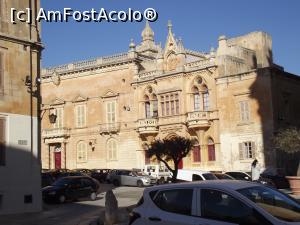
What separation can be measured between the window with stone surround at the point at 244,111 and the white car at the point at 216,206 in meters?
33.6

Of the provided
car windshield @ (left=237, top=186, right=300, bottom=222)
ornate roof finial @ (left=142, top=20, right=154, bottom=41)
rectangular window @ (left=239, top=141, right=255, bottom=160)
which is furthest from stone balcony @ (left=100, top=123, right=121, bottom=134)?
car windshield @ (left=237, top=186, right=300, bottom=222)

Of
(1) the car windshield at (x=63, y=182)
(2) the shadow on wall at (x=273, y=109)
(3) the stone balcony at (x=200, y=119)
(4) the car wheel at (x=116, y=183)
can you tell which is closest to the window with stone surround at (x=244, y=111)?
(2) the shadow on wall at (x=273, y=109)

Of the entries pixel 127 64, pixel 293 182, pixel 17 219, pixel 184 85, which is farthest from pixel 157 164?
pixel 17 219

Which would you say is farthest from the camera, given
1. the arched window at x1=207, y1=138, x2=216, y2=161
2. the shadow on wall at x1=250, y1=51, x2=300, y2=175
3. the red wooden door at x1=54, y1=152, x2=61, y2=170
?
the red wooden door at x1=54, y1=152, x2=61, y2=170

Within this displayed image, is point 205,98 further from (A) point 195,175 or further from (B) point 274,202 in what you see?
(B) point 274,202

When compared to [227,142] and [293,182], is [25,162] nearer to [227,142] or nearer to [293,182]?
[293,182]

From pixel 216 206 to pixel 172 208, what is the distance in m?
0.82

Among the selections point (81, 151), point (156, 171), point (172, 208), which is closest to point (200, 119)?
point (156, 171)

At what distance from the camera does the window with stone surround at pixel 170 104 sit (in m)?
45.8

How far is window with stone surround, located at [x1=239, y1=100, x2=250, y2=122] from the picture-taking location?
135ft

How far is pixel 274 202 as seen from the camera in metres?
7.72

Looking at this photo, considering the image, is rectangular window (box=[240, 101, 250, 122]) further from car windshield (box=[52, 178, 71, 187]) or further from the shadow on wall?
car windshield (box=[52, 178, 71, 187])

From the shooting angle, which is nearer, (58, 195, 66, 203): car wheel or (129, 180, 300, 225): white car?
(129, 180, 300, 225): white car

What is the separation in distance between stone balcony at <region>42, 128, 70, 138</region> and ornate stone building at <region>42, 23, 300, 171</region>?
11cm
